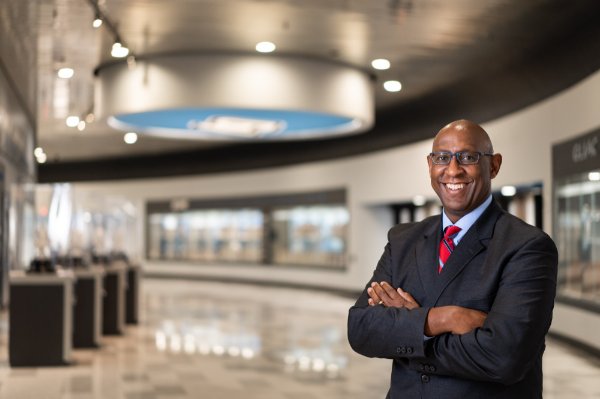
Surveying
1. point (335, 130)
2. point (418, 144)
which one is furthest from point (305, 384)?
point (418, 144)

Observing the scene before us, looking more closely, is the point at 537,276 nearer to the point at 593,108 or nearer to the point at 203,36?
the point at 593,108

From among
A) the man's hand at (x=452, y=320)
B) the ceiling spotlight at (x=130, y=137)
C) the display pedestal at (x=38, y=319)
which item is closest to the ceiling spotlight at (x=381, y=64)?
the display pedestal at (x=38, y=319)

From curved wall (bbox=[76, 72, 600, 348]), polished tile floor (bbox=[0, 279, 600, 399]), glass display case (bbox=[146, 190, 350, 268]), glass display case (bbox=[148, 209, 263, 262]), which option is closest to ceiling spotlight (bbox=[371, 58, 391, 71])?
curved wall (bbox=[76, 72, 600, 348])

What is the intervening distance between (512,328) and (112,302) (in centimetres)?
1197

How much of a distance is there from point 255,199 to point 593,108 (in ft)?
54.0

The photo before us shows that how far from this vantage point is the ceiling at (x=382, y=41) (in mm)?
10672

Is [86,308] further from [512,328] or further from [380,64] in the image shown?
[512,328]

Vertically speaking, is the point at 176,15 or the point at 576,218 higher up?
the point at 176,15

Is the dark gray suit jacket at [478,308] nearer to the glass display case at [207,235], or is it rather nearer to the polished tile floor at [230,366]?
the polished tile floor at [230,366]

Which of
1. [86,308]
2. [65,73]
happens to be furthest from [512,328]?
[65,73]

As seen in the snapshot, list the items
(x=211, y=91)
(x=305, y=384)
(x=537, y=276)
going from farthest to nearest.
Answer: (x=211, y=91), (x=305, y=384), (x=537, y=276)

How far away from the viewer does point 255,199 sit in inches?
1040

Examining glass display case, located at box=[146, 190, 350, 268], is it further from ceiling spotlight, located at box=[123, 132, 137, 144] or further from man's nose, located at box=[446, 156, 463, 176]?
man's nose, located at box=[446, 156, 463, 176]

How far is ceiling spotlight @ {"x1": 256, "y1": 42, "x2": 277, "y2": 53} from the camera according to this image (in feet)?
41.6
